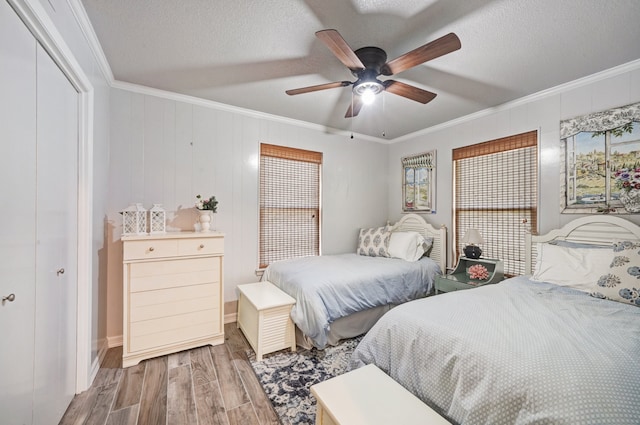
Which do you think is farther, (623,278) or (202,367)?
(202,367)

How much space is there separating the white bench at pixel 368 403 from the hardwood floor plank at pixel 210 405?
74 centimetres

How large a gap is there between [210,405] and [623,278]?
287 cm

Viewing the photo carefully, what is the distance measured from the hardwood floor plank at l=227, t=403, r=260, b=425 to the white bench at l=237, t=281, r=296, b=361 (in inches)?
21.3

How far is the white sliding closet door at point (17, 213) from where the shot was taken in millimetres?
1030

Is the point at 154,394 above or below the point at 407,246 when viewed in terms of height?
below

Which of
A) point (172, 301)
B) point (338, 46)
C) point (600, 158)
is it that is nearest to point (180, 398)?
point (172, 301)

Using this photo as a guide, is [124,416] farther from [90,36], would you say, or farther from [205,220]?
[90,36]

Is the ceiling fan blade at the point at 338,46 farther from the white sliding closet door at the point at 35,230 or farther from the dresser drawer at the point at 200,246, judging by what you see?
the dresser drawer at the point at 200,246

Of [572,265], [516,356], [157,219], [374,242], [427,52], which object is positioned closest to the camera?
[516,356]

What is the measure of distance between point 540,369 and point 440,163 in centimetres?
303

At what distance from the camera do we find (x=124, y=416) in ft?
5.33

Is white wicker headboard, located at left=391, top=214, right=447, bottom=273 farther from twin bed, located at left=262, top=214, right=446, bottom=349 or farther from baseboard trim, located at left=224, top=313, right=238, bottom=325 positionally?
baseboard trim, located at left=224, top=313, right=238, bottom=325

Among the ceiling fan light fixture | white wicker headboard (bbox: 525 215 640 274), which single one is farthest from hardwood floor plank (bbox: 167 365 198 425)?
white wicker headboard (bbox: 525 215 640 274)

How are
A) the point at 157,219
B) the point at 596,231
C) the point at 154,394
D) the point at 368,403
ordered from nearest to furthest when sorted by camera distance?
the point at 368,403
the point at 154,394
the point at 596,231
the point at 157,219
